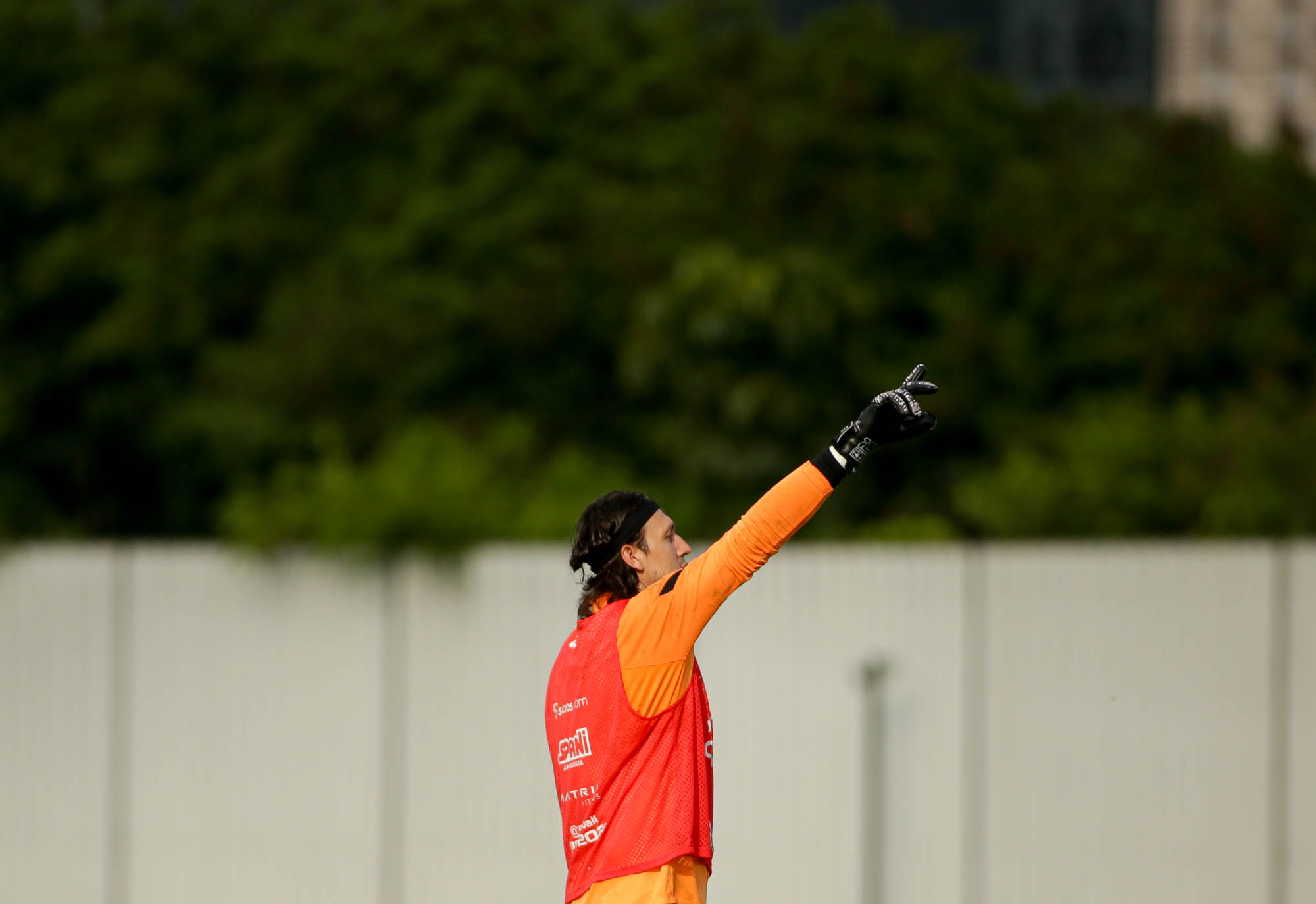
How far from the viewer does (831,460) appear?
315cm

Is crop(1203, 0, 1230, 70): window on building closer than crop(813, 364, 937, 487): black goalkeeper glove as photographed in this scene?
No

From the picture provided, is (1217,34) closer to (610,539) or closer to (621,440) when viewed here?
(621,440)

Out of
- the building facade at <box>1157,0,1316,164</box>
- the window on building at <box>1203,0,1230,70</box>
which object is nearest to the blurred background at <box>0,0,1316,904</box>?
the building facade at <box>1157,0,1316,164</box>

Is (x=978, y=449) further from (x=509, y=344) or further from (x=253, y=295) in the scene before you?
(x=253, y=295)

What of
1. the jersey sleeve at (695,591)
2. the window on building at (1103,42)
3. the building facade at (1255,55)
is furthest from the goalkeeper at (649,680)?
the building facade at (1255,55)

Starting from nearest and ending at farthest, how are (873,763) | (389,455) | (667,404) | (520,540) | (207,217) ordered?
(873,763) < (520,540) < (389,455) < (667,404) < (207,217)

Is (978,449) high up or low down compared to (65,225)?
down

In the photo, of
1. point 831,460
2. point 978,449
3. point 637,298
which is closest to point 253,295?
point 637,298

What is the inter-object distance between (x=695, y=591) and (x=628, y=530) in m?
0.29

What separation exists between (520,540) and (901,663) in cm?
228

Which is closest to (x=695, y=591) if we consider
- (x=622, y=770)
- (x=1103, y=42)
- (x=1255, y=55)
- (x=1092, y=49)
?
(x=622, y=770)

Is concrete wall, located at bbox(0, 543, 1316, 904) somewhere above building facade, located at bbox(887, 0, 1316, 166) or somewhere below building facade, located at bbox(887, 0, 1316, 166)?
below

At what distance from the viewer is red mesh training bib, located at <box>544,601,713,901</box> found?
3287mm

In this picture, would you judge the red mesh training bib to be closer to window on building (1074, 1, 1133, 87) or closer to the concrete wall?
the concrete wall
